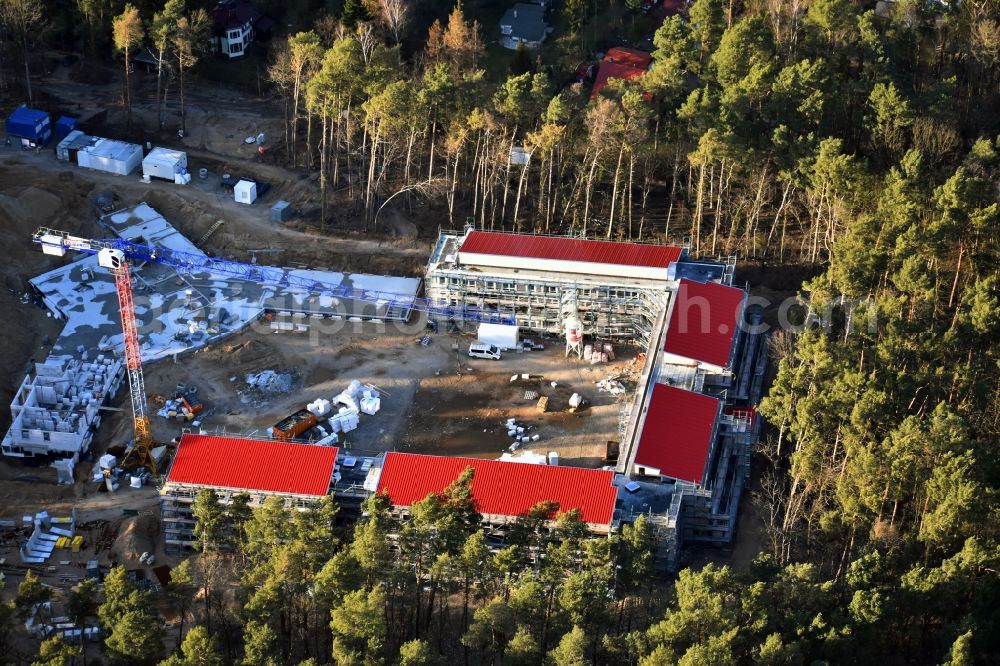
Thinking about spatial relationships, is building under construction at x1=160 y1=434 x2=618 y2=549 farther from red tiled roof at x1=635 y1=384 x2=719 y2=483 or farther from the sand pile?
red tiled roof at x1=635 y1=384 x2=719 y2=483

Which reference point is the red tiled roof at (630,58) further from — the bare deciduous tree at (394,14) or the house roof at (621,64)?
the bare deciduous tree at (394,14)

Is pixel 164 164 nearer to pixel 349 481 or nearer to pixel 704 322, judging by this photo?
pixel 349 481

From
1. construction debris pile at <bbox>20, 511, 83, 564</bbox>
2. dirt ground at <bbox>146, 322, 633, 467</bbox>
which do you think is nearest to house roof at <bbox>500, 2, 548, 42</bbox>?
dirt ground at <bbox>146, 322, 633, 467</bbox>

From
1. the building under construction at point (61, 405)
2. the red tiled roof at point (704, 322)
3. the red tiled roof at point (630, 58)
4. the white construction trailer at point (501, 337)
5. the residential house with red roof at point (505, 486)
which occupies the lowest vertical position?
the building under construction at point (61, 405)

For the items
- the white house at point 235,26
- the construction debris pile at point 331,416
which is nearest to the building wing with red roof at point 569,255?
the construction debris pile at point 331,416

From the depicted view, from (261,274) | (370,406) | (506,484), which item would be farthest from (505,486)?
(261,274)

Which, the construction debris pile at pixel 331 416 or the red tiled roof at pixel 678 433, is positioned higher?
the red tiled roof at pixel 678 433
